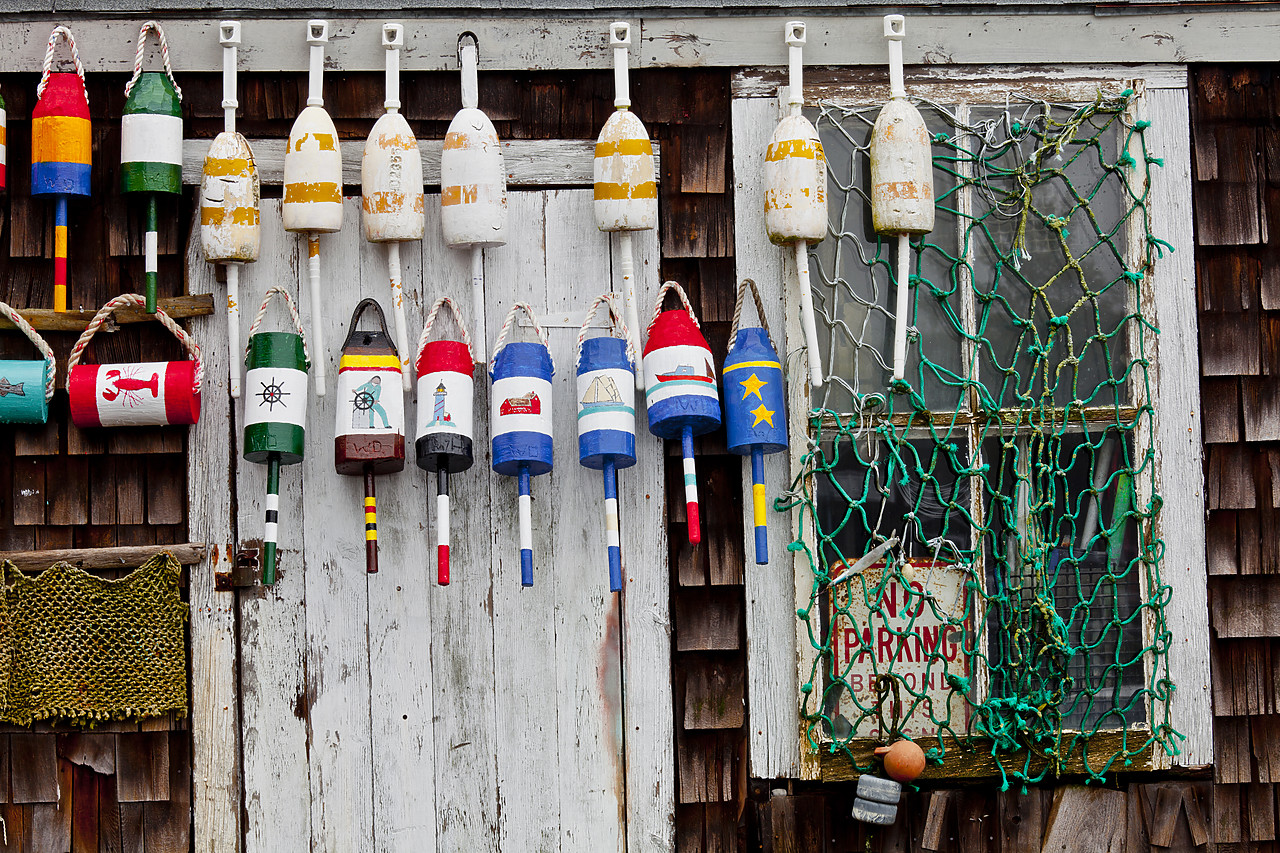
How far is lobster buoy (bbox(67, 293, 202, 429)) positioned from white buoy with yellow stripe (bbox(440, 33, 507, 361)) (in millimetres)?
772

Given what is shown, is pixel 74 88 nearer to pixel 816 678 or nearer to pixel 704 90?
pixel 704 90

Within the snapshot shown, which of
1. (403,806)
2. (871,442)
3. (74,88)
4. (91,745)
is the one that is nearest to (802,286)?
(871,442)

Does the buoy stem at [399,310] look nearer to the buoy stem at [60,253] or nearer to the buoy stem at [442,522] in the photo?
the buoy stem at [442,522]

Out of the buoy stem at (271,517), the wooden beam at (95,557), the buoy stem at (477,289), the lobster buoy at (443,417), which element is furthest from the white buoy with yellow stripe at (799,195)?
the wooden beam at (95,557)

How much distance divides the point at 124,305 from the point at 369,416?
2.44ft

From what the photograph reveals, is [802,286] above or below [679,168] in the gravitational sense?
below

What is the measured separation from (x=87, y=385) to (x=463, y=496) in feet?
3.23

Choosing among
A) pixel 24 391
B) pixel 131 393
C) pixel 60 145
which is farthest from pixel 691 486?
pixel 60 145

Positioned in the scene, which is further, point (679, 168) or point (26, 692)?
point (679, 168)

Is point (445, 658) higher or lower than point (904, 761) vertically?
higher

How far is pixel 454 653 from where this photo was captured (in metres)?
3.01

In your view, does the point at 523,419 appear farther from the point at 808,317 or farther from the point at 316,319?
the point at 808,317

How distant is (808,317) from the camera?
2988mm

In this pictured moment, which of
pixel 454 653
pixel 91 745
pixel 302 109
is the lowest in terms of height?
pixel 91 745
